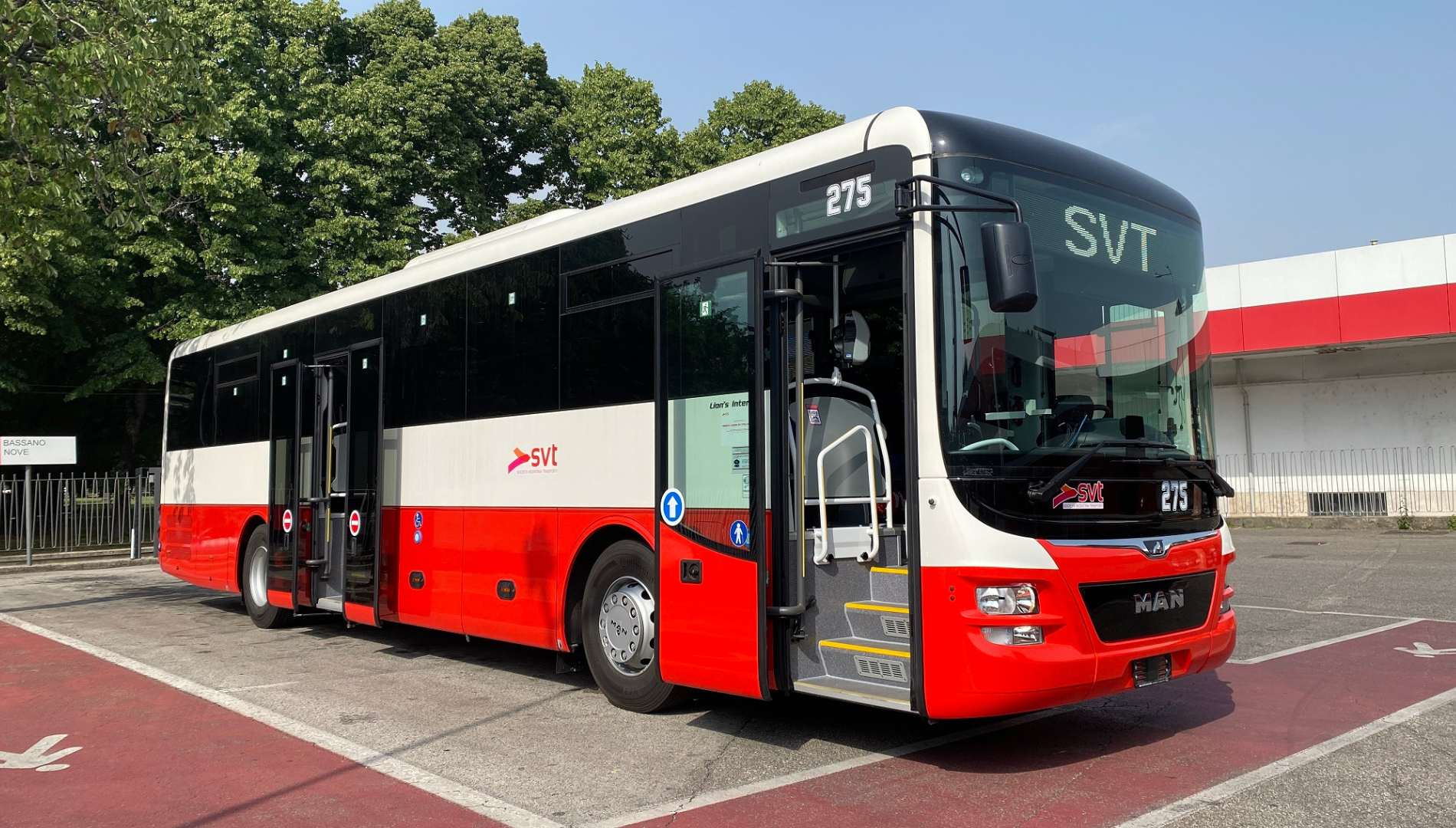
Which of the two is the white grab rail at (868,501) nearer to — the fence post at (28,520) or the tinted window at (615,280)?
the tinted window at (615,280)

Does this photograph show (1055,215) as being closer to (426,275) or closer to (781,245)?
(781,245)

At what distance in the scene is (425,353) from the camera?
1016 cm

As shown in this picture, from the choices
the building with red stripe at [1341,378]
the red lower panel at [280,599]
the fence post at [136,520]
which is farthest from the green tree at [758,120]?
the red lower panel at [280,599]

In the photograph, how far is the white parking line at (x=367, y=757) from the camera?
17.7 ft

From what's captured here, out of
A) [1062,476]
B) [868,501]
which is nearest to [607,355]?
[868,501]

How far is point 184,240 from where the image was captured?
24484mm

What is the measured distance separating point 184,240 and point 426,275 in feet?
55.9

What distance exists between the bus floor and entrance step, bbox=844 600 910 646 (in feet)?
2.35

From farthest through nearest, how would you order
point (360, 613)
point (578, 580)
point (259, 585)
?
point (259, 585), point (360, 613), point (578, 580)

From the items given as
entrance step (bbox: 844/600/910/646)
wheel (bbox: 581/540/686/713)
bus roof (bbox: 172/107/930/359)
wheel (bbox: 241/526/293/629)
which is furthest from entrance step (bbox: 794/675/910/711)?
wheel (bbox: 241/526/293/629)

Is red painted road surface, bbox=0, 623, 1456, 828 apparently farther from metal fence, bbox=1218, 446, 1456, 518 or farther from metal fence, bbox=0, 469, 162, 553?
metal fence, bbox=1218, 446, 1456, 518

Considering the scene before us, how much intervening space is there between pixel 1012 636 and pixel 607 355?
3647 mm

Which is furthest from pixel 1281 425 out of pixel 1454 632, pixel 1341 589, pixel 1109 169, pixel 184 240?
pixel 184 240

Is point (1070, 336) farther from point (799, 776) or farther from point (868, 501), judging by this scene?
point (799, 776)
